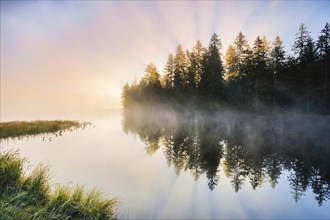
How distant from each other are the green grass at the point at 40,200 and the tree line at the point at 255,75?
44.3 m

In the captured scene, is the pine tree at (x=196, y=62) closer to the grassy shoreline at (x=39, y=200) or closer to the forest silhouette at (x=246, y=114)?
the forest silhouette at (x=246, y=114)

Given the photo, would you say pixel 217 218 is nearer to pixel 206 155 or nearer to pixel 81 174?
pixel 81 174

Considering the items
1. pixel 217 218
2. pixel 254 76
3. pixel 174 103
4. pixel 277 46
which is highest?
pixel 277 46

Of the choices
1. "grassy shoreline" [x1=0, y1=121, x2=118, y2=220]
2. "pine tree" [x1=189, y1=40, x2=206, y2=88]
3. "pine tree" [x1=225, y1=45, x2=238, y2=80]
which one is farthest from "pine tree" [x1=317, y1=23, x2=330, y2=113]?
"grassy shoreline" [x1=0, y1=121, x2=118, y2=220]

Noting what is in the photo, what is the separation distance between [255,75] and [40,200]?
47.7 meters

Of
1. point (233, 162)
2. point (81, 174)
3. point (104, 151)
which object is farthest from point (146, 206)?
point (104, 151)

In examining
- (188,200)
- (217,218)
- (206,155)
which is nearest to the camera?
(217,218)

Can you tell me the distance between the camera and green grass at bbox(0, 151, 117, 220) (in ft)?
19.8

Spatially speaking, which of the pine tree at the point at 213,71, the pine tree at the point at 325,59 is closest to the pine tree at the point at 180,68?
the pine tree at the point at 213,71

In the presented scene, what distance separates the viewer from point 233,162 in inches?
658

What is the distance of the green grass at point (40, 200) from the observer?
19.8 feet

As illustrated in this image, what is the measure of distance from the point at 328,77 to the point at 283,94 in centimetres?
778

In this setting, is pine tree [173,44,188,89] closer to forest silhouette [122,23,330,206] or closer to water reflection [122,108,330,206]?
forest silhouette [122,23,330,206]

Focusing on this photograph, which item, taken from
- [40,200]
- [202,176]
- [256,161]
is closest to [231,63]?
[256,161]
